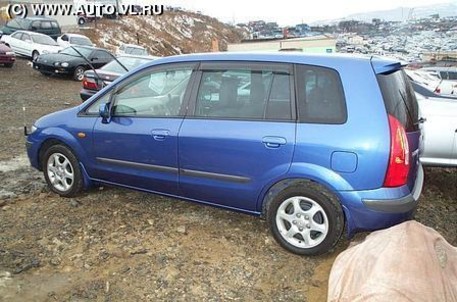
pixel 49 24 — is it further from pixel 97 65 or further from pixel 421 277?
pixel 421 277

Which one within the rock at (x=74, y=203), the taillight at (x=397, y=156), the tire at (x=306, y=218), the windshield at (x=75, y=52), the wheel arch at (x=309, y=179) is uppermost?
the windshield at (x=75, y=52)

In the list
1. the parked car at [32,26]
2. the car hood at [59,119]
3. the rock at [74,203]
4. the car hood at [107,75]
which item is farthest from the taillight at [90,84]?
the parked car at [32,26]

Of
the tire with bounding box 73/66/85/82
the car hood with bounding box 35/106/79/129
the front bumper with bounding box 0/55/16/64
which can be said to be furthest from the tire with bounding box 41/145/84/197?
the front bumper with bounding box 0/55/16/64

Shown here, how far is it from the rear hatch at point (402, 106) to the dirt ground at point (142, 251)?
0.98 m

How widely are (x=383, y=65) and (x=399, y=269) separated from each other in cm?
175

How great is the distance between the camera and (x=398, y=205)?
3.29 metres

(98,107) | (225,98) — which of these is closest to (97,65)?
(98,107)

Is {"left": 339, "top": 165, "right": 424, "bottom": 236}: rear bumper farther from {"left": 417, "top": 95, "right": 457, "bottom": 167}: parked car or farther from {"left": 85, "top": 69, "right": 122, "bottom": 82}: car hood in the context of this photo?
{"left": 85, "top": 69, "right": 122, "bottom": 82}: car hood

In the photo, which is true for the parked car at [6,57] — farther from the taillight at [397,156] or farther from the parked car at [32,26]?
the taillight at [397,156]

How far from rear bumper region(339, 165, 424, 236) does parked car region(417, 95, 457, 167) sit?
2.13m

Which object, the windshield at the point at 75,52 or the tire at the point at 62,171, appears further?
the windshield at the point at 75,52

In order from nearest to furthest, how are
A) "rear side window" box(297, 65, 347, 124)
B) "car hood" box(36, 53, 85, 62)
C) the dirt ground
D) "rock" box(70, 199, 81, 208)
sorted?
the dirt ground < "rear side window" box(297, 65, 347, 124) < "rock" box(70, 199, 81, 208) < "car hood" box(36, 53, 85, 62)

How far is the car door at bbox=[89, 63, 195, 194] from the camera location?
403 cm

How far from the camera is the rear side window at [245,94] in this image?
3584 millimetres
